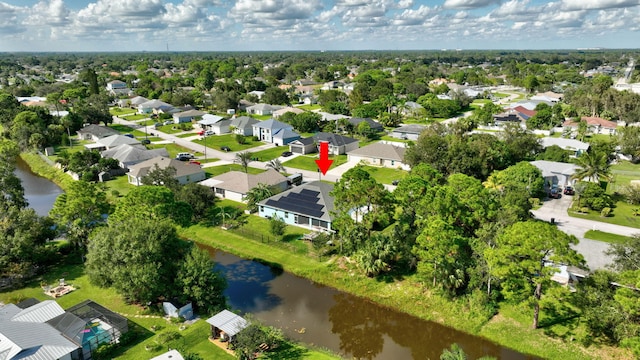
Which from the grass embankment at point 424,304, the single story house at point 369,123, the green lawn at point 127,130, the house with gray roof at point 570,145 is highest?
the single story house at point 369,123

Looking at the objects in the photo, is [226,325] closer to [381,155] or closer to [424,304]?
[424,304]

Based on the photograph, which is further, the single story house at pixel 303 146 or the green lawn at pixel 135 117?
the green lawn at pixel 135 117

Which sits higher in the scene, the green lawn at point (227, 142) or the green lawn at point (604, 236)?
the green lawn at point (227, 142)

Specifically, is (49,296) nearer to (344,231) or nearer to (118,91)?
(344,231)

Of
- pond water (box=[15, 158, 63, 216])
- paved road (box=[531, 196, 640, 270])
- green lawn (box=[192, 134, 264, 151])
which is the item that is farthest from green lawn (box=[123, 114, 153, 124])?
Answer: paved road (box=[531, 196, 640, 270])

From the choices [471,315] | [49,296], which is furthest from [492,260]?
[49,296]

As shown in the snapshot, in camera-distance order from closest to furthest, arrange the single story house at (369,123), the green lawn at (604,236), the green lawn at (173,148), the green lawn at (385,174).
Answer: the green lawn at (604,236) → the green lawn at (385,174) → the green lawn at (173,148) → the single story house at (369,123)

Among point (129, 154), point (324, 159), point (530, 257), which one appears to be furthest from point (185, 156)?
point (530, 257)

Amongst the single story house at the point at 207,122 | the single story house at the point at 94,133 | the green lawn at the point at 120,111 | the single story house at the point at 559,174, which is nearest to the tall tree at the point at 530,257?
the single story house at the point at 559,174

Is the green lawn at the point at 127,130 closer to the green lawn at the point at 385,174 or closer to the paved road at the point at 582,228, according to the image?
the green lawn at the point at 385,174
